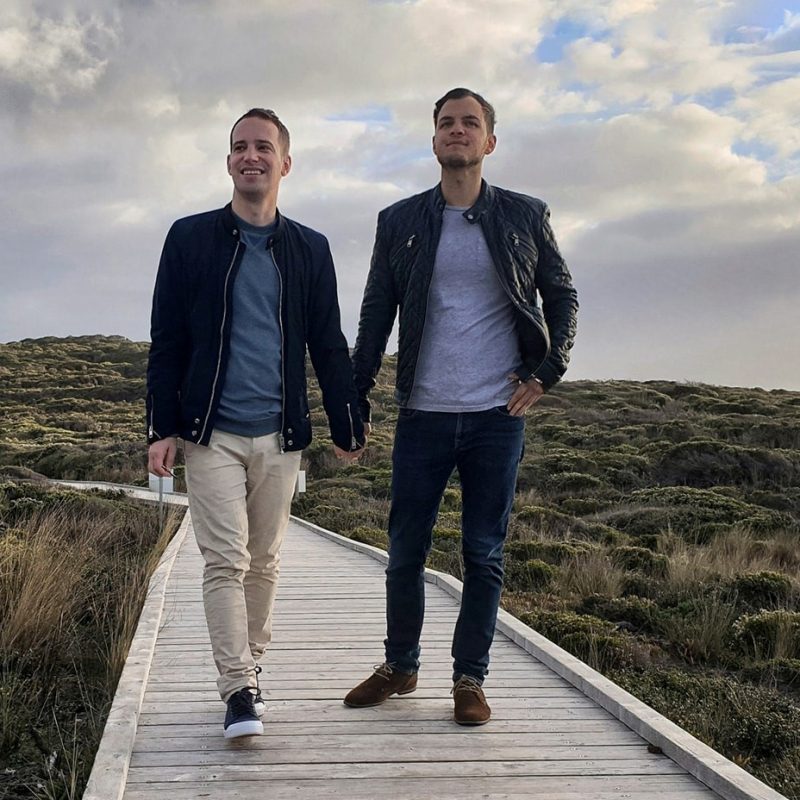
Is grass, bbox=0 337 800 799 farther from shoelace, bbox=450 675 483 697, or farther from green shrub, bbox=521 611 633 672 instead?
shoelace, bbox=450 675 483 697

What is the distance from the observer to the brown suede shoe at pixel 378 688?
157 inches

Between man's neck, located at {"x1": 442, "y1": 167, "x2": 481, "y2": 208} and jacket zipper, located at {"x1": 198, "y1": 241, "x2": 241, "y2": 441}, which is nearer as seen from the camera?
jacket zipper, located at {"x1": 198, "y1": 241, "x2": 241, "y2": 441}

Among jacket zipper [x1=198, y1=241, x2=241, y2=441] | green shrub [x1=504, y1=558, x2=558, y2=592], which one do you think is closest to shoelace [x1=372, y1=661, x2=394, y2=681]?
jacket zipper [x1=198, y1=241, x2=241, y2=441]

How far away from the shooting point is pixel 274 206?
12.4 feet

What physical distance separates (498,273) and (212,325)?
1098mm

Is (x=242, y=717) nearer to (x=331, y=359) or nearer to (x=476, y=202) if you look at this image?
(x=331, y=359)

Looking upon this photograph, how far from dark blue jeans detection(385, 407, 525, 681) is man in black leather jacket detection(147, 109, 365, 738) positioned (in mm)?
455

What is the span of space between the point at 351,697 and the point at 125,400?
5322 centimetres

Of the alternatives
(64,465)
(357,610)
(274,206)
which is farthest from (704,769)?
(64,465)

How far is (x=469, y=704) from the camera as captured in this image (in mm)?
3760

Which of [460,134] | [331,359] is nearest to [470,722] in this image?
[331,359]

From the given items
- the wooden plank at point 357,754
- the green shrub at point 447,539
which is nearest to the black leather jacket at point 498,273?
the wooden plank at point 357,754

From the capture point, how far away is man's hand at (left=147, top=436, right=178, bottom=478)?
3.58 meters

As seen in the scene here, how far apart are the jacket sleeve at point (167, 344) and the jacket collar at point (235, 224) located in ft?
0.68
